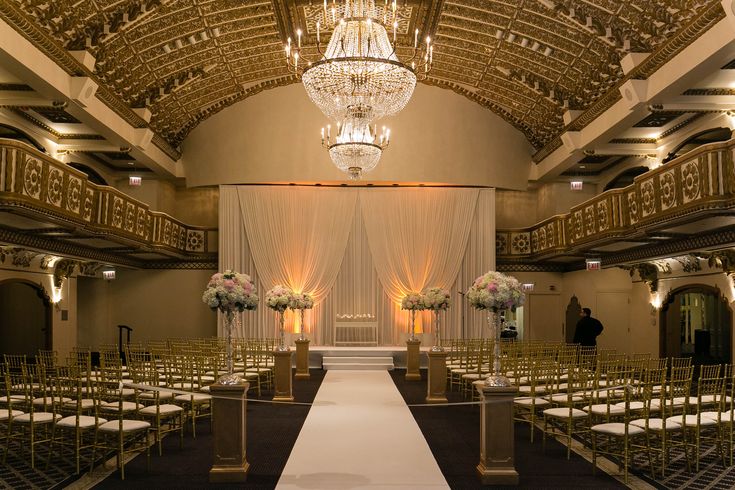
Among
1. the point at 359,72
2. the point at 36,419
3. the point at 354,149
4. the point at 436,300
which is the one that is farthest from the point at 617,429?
the point at 354,149

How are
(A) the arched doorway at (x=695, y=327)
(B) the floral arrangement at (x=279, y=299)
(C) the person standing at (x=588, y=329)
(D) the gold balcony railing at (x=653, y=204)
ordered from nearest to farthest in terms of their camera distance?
(D) the gold balcony railing at (x=653, y=204), (B) the floral arrangement at (x=279, y=299), (C) the person standing at (x=588, y=329), (A) the arched doorway at (x=695, y=327)

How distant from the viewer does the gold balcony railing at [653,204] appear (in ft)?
39.3

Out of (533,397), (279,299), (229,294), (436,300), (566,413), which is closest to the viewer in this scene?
(229,294)

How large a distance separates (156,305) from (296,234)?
17.7 feet

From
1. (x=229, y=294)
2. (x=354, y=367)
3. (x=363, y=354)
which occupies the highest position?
(x=229, y=294)

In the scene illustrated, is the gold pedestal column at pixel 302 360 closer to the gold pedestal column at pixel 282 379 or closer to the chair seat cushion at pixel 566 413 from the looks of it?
the gold pedestal column at pixel 282 379

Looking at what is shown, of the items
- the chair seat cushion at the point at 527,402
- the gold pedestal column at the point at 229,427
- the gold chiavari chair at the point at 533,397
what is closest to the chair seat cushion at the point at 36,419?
the gold pedestal column at the point at 229,427

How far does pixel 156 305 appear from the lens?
83.9 ft

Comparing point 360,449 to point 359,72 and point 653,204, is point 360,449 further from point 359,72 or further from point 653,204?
point 653,204

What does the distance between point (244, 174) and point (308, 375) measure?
30.3 ft

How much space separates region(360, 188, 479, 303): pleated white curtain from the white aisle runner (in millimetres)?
10699

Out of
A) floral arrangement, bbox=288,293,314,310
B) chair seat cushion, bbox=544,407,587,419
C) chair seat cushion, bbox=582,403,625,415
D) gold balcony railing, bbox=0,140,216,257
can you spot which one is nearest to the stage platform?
floral arrangement, bbox=288,293,314,310

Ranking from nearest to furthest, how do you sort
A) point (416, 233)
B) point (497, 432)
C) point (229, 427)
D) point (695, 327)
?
point (497, 432), point (229, 427), point (695, 327), point (416, 233)

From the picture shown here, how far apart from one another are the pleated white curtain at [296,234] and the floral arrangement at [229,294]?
16.0 m
